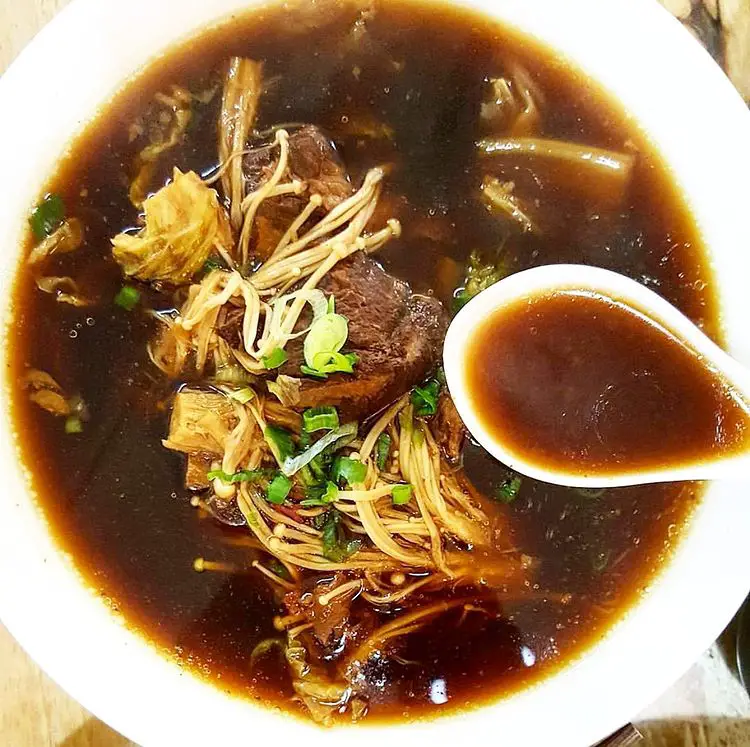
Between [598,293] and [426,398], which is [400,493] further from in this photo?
[598,293]

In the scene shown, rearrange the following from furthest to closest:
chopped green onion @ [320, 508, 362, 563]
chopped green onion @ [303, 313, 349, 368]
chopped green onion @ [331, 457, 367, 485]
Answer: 1. chopped green onion @ [320, 508, 362, 563]
2. chopped green onion @ [331, 457, 367, 485]
3. chopped green onion @ [303, 313, 349, 368]

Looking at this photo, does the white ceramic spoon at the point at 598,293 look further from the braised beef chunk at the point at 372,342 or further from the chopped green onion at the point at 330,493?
the chopped green onion at the point at 330,493

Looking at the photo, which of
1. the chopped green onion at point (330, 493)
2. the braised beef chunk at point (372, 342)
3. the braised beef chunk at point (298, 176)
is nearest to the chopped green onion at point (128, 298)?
the braised beef chunk at point (298, 176)

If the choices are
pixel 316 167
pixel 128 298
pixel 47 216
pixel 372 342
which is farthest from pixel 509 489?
pixel 47 216

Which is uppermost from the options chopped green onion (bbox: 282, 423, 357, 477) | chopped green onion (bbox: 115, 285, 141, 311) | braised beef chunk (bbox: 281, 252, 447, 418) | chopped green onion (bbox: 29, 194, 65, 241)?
chopped green onion (bbox: 29, 194, 65, 241)

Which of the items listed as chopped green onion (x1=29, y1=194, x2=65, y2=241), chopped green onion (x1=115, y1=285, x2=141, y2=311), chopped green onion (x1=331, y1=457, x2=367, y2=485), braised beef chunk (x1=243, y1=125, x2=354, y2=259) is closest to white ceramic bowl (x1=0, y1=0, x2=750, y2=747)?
chopped green onion (x1=29, y1=194, x2=65, y2=241)

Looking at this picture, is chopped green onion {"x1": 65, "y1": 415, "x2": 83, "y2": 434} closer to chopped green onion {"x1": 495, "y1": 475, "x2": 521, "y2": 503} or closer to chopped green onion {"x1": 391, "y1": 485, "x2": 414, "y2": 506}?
chopped green onion {"x1": 391, "y1": 485, "x2": 414, "y2": 506}

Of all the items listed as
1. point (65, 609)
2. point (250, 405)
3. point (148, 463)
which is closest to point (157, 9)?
point (250, 405)
